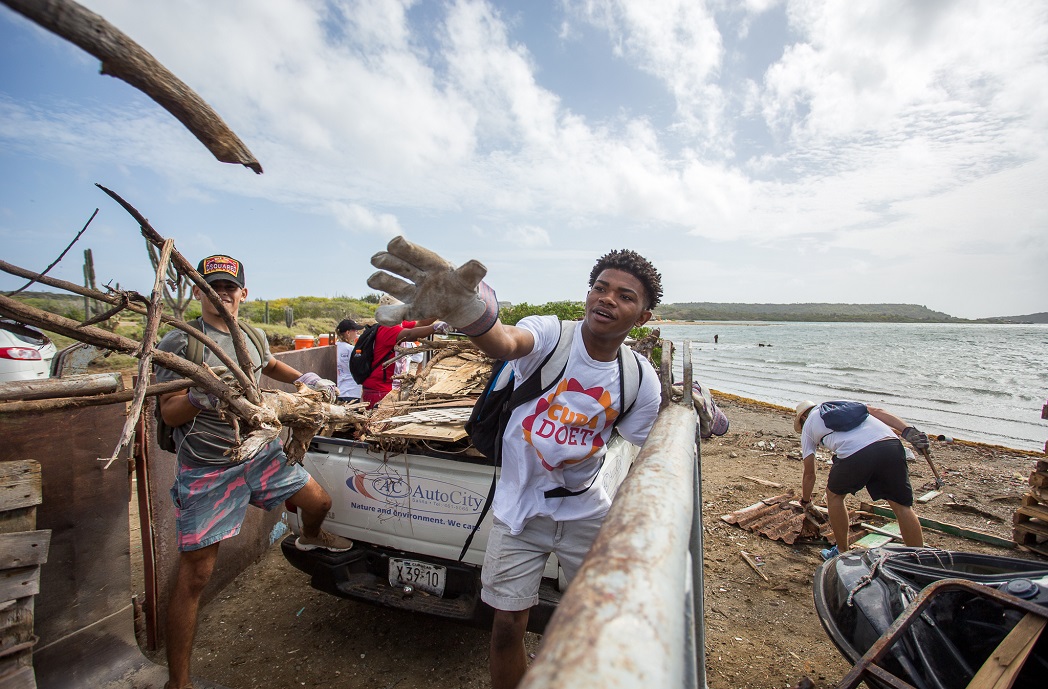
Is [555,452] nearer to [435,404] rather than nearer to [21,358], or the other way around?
[435,404]

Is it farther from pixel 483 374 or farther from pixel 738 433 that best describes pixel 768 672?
pixel 738 433

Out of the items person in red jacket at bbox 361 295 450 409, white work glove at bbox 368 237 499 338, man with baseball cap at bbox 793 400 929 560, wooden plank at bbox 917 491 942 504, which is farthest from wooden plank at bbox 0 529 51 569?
wooden plank at bbox 917 491 942 504

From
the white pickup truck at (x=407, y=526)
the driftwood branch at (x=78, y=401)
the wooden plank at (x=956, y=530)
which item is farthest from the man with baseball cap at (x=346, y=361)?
the wooden plank at (x=956, y=530)

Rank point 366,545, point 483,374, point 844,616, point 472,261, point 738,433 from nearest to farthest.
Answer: point 472,261 < point 844,616 < point 366,545 < point 483,374 < point 738,433

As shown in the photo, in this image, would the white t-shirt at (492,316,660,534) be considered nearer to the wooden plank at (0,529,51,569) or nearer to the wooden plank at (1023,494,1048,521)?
the wooden plank at (0,529,51,569)

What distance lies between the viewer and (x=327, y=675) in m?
3.06

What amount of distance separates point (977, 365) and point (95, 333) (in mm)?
45673

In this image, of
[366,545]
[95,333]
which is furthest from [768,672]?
[95,333]

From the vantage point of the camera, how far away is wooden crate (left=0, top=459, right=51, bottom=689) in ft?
7.07

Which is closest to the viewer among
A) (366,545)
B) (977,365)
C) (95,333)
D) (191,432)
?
(95,333)

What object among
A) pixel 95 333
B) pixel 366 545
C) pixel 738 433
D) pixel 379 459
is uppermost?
pixel 95 333

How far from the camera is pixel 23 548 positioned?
7.36 feet

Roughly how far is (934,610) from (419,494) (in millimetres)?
2713

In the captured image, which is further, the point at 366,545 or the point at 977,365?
the point at 977,365
